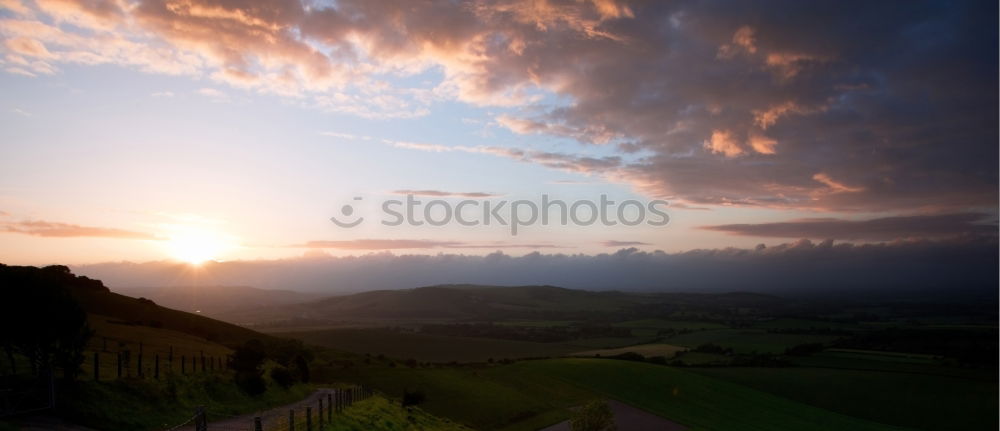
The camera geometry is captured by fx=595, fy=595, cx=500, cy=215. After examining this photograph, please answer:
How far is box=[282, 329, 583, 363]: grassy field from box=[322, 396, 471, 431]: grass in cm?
8917

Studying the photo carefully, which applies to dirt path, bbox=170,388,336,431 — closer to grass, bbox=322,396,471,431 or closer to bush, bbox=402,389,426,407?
grass, bbox=322,396,471,431

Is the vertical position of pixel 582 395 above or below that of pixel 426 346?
above

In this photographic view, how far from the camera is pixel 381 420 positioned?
127 ft

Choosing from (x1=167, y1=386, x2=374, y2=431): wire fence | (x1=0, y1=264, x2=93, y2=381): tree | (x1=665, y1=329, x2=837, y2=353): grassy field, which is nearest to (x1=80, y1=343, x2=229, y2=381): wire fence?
(x1=0, y1=264, x2=93, y2=381): tree

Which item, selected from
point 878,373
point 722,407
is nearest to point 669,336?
point 878,373

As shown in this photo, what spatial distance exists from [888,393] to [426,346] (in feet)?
351

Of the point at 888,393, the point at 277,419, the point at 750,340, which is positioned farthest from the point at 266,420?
the point at 750,340

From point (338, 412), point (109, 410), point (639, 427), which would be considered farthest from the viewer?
point (639, 427)

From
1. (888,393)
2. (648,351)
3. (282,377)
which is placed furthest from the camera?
(648,351)

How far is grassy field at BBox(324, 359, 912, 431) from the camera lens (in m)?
64.8

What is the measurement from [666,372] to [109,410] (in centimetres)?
8645

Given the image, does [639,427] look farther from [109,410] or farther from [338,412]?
[109,410]

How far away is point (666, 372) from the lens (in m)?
99.9

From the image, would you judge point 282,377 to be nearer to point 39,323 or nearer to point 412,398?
point 412,398
